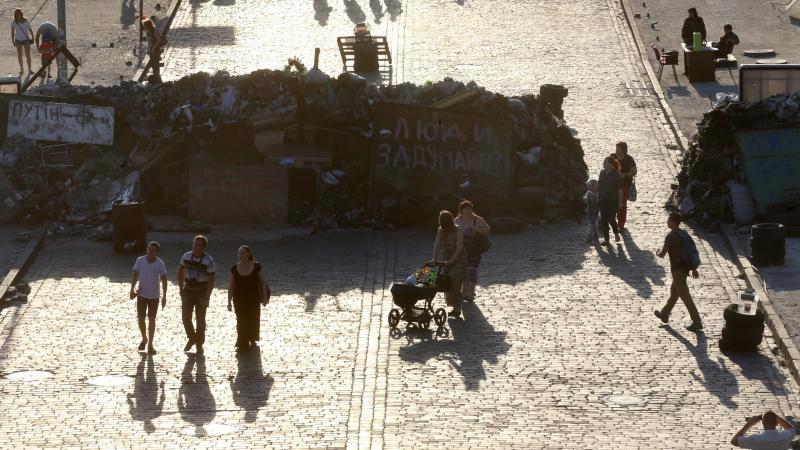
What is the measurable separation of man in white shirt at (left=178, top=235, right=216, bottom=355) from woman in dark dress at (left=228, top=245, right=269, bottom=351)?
0.35 m

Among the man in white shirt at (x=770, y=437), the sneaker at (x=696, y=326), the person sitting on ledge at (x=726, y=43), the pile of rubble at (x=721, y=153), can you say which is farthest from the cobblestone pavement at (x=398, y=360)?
the person sitting on ledge at (x=726, y=43)

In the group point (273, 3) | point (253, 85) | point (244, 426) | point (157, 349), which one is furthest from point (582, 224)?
point (273, 3)

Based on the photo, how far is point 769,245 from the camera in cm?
3000

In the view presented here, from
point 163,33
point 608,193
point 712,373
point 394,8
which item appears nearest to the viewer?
point 712,373

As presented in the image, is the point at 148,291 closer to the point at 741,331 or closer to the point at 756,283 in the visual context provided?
the point at 741,331

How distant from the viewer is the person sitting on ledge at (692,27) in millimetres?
43750

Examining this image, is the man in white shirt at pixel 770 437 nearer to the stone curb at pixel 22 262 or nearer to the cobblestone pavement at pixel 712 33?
the stone curb at pixel 22 262

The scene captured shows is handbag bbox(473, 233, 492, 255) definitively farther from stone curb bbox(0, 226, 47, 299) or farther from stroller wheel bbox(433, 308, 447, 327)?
stone curb bbox(0, 226, 47, 299)

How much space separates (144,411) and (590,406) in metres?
5.53

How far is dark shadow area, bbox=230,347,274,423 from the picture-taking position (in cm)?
2353

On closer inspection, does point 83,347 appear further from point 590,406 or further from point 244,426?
point 590,406

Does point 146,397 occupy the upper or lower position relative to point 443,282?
lower

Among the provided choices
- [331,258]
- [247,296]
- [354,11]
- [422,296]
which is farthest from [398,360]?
[354,11]

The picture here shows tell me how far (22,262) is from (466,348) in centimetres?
875
